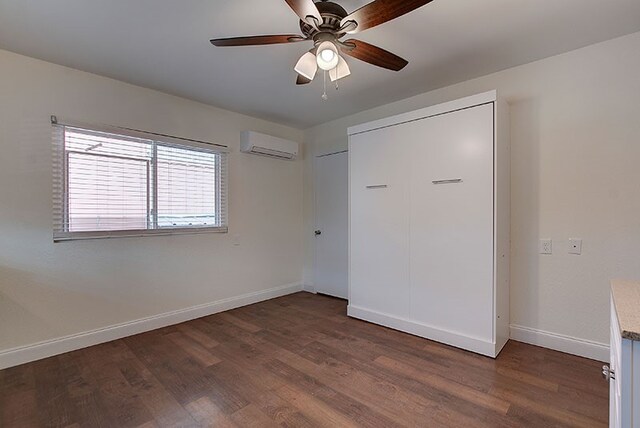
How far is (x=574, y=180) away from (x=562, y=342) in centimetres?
134

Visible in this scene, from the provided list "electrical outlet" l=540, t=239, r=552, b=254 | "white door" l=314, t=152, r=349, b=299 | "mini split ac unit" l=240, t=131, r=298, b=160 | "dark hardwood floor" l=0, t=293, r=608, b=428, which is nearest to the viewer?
"dark hardwood floor" l=0, t=293, r=608, b=428

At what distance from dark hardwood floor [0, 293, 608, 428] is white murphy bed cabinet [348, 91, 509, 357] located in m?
0.29

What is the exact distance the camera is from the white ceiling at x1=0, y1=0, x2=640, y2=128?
1886mm

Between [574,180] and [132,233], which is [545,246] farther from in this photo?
[132,233]

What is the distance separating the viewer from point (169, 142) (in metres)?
3.21

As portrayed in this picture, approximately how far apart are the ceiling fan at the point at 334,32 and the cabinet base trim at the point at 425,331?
2.24 m

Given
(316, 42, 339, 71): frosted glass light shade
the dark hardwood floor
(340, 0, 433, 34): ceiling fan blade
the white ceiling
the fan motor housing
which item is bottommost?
the dark hardwood floor

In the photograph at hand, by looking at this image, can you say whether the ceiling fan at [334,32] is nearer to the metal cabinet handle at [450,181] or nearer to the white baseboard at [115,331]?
the metal cabinet handle at [450,181]

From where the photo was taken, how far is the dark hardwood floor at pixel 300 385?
5.67 feet

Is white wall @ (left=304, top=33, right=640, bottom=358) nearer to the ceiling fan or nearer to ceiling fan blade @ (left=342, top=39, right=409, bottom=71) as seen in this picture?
ceiling fan blade @ (left=342, top=39, right=409, bottom=71)

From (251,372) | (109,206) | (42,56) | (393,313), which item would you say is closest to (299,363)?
(251,372)

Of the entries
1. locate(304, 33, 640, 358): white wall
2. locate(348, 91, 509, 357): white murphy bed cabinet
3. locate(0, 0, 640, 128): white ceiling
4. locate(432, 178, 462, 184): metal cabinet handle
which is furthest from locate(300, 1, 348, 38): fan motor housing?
locate(304, 33, 640, 358): white wall

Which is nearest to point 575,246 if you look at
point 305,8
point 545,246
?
point 545,246

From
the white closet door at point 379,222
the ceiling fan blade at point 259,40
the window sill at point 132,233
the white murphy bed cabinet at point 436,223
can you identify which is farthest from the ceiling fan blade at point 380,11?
the window sill at point 132,233
